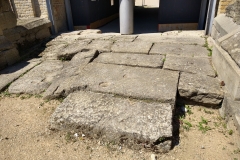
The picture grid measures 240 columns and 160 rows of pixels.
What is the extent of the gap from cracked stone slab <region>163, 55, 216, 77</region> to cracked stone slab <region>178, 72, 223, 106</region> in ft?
1.09

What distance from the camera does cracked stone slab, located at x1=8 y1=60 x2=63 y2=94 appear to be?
3792 millimetres

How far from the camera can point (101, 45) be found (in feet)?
17.7


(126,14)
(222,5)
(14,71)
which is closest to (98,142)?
(14,71)

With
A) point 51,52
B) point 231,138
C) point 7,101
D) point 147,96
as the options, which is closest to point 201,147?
point 231,138

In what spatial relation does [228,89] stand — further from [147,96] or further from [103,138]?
[103,138]

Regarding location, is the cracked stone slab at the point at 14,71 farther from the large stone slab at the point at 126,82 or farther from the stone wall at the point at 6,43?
the large stone slab at the point at 126,82

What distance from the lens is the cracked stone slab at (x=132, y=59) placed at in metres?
4.09

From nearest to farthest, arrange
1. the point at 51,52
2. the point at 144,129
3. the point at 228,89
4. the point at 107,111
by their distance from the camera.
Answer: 1. the point at 144,129
2. the point at 107,111
3. the point at 228,89
4. the point at 51,52

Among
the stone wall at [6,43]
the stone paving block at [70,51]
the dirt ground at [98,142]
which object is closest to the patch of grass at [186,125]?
→ the dirt ground at [98,142]

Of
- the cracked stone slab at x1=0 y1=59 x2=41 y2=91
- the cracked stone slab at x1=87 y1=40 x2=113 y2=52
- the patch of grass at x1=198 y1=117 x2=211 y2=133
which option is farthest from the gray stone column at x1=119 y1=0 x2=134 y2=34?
the patch of grass at x1=198 y1=117 x2=211 y2=133

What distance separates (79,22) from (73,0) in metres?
0.84

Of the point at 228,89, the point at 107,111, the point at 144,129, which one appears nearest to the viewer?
the point at 144,129

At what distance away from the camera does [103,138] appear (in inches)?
101

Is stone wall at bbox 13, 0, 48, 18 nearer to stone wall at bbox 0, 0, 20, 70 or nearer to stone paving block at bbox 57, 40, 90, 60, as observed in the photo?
stone wall at bbox 0, 0, 20, 70
